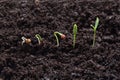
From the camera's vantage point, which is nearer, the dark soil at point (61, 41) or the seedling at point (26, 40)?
the dark soil at point (61, 41)

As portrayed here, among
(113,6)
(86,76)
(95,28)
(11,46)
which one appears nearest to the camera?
(86,76)

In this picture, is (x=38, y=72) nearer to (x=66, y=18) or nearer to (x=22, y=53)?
(x=22, y=53)

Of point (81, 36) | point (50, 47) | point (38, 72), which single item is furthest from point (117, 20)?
point (38, 72)

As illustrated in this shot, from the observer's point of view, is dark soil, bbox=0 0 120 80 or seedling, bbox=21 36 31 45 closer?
dark soil, bbox=0 0 120 80

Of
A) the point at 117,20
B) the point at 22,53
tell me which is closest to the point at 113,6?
the point at 117,20

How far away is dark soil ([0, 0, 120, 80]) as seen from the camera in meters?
2.20

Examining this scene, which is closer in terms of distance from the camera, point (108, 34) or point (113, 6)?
point (108, 34)

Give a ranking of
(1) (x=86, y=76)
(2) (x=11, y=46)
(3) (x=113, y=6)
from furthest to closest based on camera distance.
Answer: (3) (x=113, y=6), (2) (x=11, y=46), (1) (x=86, y=76)

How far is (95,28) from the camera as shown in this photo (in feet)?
7.59

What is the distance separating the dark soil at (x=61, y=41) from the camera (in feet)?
7.21

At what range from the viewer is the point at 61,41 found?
8.00ft

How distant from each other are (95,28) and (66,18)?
38cm

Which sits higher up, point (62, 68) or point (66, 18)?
point (66, 18)

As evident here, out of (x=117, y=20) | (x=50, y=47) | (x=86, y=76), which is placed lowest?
(x=86, y=76)
